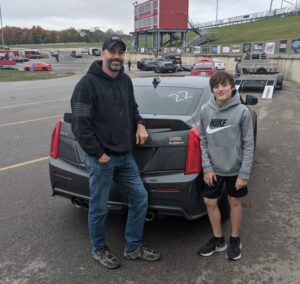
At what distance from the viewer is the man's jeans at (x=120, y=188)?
308 centimetres

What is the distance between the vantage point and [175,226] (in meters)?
4.06

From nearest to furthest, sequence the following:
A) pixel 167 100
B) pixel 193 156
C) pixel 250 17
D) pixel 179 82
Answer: pixel 193 156
pixel 167 100
pixel 179 82
pixel 250 17

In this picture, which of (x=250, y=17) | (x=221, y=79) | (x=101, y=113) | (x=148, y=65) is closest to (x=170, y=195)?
(x=101, y=113)

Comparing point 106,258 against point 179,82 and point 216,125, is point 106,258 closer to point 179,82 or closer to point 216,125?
point 216,125

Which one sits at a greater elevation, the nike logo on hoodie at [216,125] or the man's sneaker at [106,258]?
the nike logo on hoodie at [216,125]

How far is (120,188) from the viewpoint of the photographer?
335 cm

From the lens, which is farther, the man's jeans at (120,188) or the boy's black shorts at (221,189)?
the boy's black shorts at (221,189)

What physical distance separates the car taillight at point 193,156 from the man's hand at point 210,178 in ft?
0.50

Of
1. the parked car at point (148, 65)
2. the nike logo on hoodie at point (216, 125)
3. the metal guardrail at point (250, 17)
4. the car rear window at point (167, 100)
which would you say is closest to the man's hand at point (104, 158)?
the nike logo on hoodie at point (216, 125)

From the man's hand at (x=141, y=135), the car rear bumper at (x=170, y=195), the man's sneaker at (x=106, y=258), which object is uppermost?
the man's hand at (x=141, y=135)

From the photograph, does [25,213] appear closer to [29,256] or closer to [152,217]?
[29,256]

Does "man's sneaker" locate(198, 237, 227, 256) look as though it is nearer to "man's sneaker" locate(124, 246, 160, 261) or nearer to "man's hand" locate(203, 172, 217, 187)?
"man's sneaker" locate(124, 246, 160, 261)

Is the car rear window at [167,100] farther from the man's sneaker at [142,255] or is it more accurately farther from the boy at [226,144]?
the man's sneaker at [142,255]

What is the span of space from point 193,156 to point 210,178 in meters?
0.27
